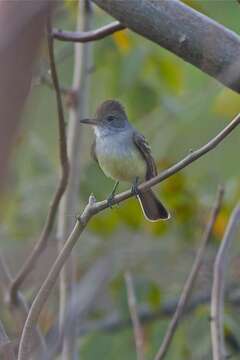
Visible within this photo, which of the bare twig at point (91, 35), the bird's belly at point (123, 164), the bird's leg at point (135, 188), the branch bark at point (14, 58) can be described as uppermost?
the bare twig at point (91, 35)

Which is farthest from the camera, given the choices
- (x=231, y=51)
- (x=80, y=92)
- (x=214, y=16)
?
(x=214, y=16)

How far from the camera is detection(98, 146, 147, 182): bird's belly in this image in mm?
2559

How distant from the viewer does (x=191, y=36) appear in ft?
5.51

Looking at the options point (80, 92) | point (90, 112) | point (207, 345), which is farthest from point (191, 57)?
point (90, 112)

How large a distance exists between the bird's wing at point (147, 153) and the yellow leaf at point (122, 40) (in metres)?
0.69

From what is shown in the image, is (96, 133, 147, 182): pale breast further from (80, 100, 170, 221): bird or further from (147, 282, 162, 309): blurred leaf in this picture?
(147, 282, 162, 309): blurred leaf

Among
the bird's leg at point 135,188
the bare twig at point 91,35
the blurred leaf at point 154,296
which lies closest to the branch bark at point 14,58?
the bird's leg at point 135,188

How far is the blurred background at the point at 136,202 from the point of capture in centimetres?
338

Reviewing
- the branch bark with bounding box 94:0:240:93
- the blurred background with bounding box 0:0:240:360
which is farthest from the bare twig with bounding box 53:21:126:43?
the blurred background with bounding box 0:0:240:360

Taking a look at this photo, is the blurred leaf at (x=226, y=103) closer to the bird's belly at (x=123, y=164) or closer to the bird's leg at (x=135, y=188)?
the bird's belly at (x=123, y=164)

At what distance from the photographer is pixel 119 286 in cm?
366

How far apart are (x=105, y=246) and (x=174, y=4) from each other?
195 cm

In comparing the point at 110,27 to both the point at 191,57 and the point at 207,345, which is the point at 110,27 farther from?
the point at 207,345

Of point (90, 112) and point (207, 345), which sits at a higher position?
point (90, 112)
